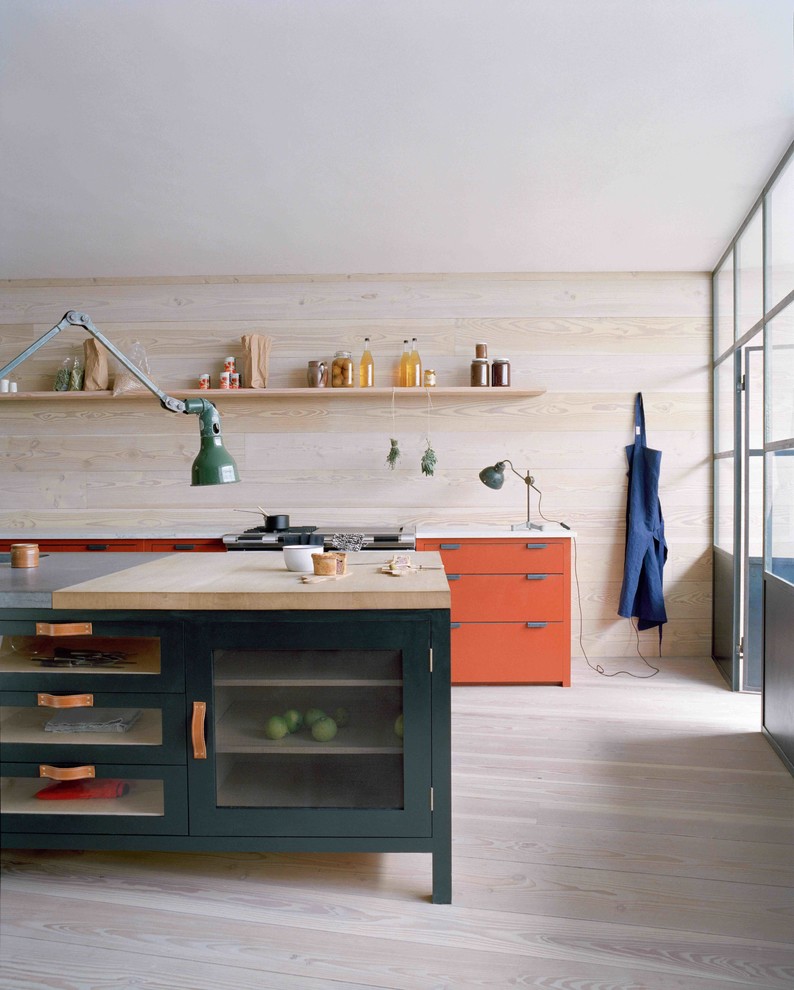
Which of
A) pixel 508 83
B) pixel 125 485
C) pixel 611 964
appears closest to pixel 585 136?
pixel 508 83

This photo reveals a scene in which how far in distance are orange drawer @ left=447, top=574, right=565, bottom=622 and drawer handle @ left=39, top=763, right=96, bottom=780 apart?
2.24 meters

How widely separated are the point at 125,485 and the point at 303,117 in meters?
2.66

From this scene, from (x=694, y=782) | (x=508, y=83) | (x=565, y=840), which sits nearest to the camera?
(x=565, y=840)

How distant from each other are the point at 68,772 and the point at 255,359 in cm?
289

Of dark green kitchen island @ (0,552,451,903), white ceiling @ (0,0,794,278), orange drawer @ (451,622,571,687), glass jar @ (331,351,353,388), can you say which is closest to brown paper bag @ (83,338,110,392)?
white ceiling @ (0,0,794,278)

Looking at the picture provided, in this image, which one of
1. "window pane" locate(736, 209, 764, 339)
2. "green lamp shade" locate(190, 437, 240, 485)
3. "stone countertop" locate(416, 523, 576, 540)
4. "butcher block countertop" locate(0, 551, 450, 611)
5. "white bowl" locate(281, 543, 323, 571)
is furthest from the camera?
"stone countertop" locate(416, 523, 576, 540)

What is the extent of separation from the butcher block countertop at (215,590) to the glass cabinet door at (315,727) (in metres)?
0.06

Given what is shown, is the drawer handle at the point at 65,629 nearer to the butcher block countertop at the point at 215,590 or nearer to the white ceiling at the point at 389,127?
the butcher block countertop at the point at 215,590

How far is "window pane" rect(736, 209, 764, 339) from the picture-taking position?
3.32 meters

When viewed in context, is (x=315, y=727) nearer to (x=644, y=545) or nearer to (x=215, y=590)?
(x=215, y=590)

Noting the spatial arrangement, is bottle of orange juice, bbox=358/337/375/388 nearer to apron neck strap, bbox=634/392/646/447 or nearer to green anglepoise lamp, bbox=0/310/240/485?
apron neck strap, bbox=634/392/646/447

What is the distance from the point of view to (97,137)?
2.78 metres

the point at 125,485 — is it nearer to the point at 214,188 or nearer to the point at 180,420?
the point at 180,420

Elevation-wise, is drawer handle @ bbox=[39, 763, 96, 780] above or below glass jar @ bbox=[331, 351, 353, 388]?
below
